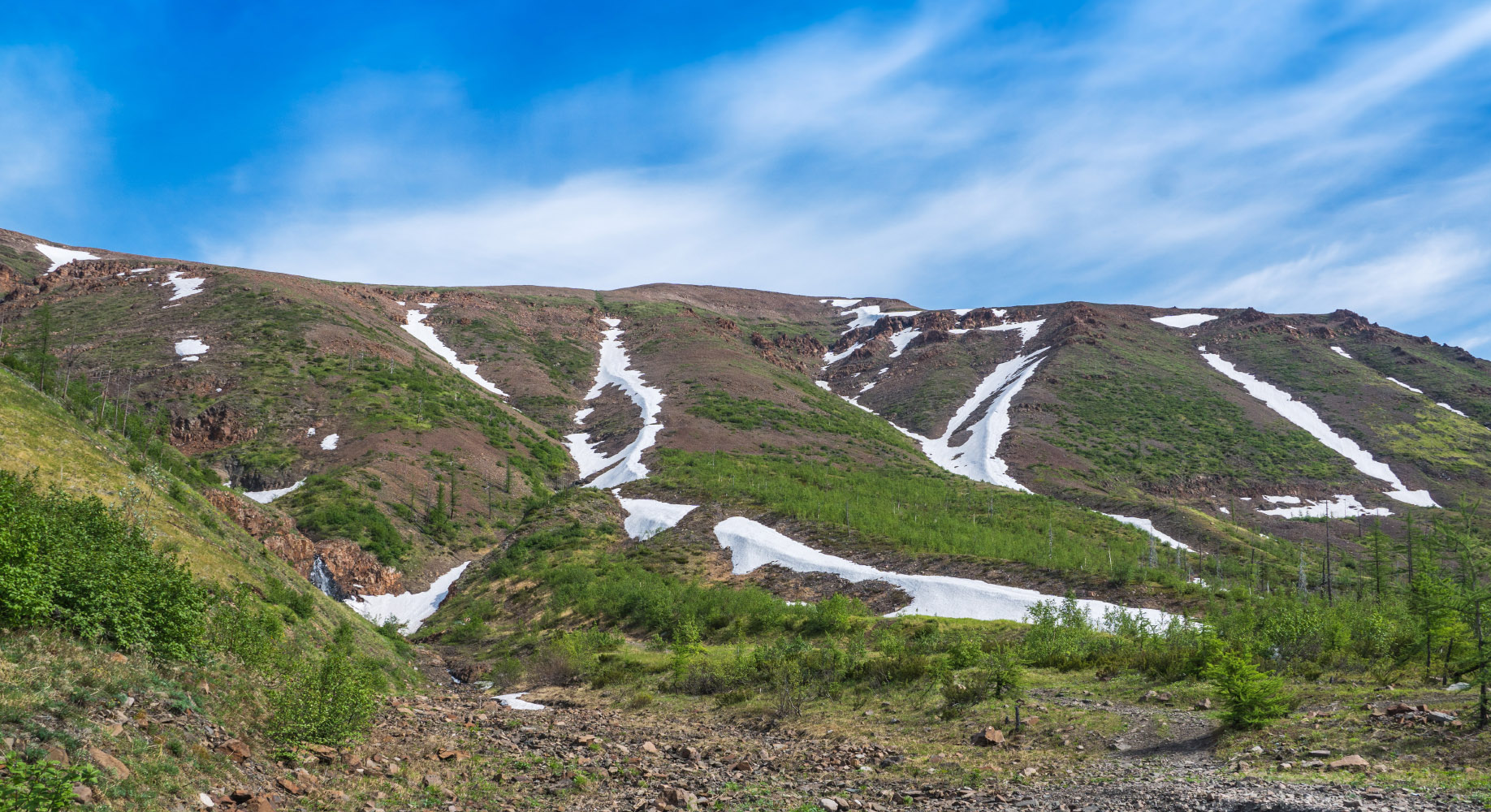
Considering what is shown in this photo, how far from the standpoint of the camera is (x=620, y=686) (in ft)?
77.0

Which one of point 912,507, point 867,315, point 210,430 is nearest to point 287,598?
point 912,507

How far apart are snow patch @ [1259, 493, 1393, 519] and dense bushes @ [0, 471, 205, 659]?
9830 centimetres

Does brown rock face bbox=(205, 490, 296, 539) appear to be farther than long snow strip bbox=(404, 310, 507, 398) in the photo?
No

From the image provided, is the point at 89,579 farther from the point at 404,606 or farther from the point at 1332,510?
the point at 1332,510

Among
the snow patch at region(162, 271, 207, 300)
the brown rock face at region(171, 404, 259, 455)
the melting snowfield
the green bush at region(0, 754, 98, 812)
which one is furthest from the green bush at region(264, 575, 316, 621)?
the snow patch at region(162, 271, 207, 300)

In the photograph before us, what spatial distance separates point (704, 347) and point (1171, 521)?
71485 mm

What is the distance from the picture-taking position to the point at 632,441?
7719 cm

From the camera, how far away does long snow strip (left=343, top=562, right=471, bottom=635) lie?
38312 mm

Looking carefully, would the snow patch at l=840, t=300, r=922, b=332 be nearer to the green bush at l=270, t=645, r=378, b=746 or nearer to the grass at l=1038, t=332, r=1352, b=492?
the grass at l=1038, t=332, r=1352, b=492

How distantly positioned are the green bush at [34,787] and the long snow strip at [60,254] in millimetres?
146202

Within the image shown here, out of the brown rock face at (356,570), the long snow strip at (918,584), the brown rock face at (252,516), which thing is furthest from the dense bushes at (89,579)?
the brown rock face at (356,570)

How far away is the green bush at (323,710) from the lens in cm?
1062

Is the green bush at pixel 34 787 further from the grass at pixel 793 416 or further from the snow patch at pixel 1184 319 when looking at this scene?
the snow patch at pixel 1184 319

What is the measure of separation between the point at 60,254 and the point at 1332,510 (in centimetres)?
18627
